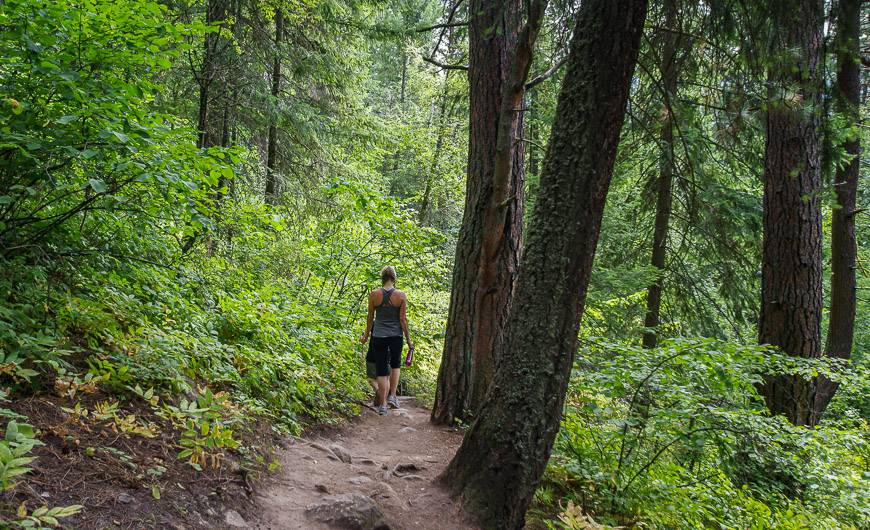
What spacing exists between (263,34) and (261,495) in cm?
1005

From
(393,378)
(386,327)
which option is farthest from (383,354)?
(393,378)

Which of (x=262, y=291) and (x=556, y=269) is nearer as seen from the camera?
(x=556, y=269)

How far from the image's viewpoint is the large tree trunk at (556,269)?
143 inches

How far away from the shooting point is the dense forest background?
314 centimetres

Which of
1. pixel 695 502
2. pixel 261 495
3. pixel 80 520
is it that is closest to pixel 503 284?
pixel 695 502

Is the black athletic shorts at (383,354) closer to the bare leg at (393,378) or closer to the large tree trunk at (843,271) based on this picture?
the bare leg at (393,378)

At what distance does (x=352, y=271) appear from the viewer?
10.1 m

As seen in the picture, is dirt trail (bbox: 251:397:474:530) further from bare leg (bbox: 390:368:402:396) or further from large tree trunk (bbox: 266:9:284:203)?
large tree trunk (bbox: 266:9:284:203)

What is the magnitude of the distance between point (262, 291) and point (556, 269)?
14.9 ft

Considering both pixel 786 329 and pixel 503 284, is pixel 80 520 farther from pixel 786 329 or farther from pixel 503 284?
pixel 786 329

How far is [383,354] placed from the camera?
7316 mm

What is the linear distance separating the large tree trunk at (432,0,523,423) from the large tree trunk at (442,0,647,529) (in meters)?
2.36

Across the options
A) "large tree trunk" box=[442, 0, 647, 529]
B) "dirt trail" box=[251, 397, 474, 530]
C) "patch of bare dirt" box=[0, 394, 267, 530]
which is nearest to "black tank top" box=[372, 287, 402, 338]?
"dirt trail" box=[251, 397, 474, 530]

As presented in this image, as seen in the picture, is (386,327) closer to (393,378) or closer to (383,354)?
(383,354)
